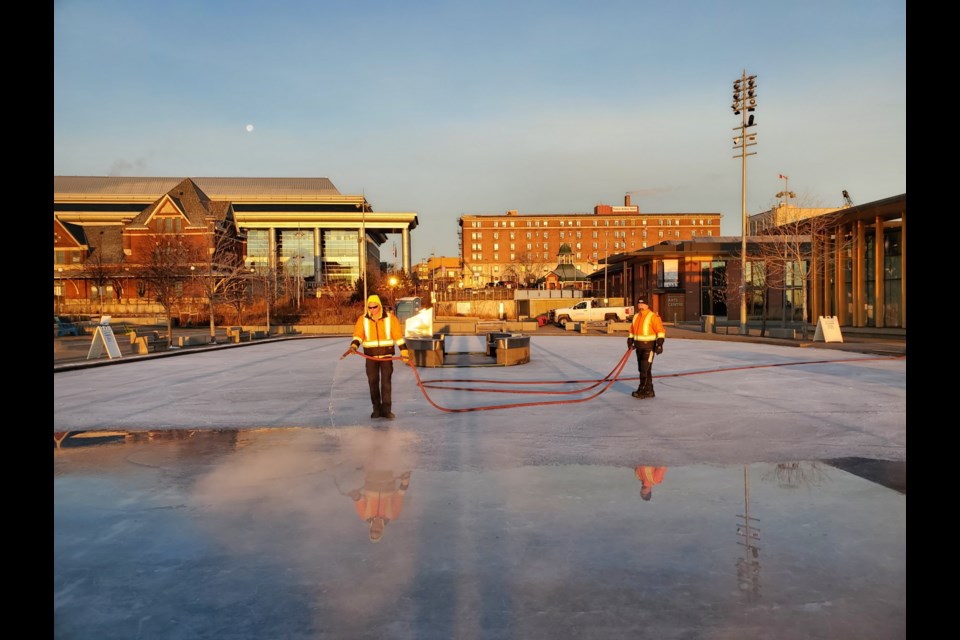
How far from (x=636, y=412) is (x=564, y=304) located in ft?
194

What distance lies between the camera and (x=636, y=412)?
10.9 metres

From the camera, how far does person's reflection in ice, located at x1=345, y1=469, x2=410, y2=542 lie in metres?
5.39

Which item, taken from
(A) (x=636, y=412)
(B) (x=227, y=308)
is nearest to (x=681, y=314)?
(B) (x=227, y=308)

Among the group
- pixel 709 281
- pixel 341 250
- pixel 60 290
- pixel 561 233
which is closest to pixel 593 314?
pixel 709 281

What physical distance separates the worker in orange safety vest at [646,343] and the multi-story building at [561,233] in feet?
458

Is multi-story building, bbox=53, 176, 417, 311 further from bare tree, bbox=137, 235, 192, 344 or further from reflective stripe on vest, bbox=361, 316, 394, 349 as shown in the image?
reflective stripe on vest, bbox=361, 316, 394, 349

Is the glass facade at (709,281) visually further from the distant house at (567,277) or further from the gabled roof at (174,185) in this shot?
the gabled roof at (174,185)

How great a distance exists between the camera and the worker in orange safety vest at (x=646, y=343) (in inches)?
485

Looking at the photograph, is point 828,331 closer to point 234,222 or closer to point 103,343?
point 103,343

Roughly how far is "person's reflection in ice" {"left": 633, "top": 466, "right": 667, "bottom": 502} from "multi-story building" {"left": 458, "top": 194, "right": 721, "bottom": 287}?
14516cm

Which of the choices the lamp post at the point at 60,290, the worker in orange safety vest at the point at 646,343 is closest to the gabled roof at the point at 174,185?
the lamp post at the point at 60,290

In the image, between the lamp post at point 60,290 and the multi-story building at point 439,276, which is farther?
the multi-story building at point 439,276
